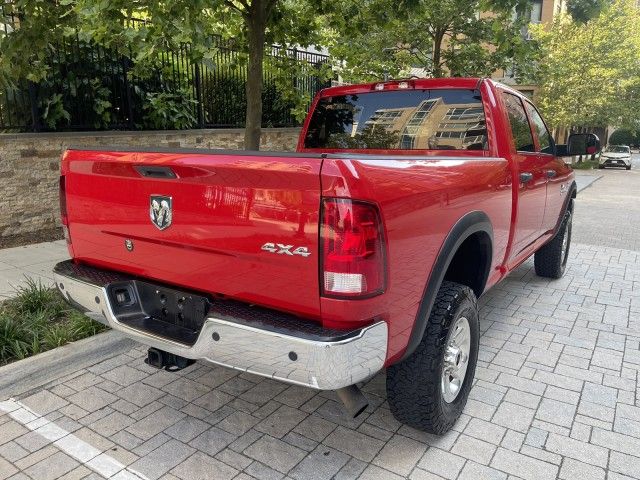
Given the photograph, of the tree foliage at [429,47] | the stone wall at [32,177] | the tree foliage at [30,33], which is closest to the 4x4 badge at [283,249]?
the tree foliage at [30,33]

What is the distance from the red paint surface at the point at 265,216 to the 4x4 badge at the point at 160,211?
0.03 meters

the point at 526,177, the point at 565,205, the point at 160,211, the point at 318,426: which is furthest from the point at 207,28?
the point at 565,205

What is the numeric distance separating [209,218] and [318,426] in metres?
1.44

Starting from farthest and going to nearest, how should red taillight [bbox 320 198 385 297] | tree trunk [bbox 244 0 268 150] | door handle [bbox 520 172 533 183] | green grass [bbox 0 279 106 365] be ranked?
1. tree trunk [bbox 244 0 268 150]
2. door handle [bbox 520 172 533 183]
3. green grass [bbox 0 279 106 365]
4. red taillight [bbox 320 198 385 297]

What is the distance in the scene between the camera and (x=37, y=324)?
379cm

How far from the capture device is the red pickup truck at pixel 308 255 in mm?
2010

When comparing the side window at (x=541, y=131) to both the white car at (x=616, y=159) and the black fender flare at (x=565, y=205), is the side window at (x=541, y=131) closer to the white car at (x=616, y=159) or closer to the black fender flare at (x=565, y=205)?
the black fender flare at (x=565, y=205)

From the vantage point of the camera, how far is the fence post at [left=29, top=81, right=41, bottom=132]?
6.72 meters

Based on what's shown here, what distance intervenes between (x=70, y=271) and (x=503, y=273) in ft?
9.82

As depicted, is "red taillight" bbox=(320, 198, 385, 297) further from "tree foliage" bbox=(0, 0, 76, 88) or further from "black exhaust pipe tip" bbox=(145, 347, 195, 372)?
"tree foliage" bbox=(0, 0, 76, 88)

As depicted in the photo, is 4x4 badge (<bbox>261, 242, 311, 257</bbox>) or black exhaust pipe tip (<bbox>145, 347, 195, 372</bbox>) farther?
black exhaust pipe tip (<bbox>145, 347, 195, 372</bbox>)

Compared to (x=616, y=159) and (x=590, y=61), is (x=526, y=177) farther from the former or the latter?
(x=616, y=159)

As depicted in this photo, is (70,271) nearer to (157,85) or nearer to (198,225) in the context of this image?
(198,225)

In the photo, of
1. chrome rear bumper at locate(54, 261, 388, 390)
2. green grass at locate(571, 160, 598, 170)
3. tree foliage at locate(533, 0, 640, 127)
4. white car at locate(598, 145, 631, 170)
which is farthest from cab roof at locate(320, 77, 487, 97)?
white car at locate(598, 145, 631, 170)
